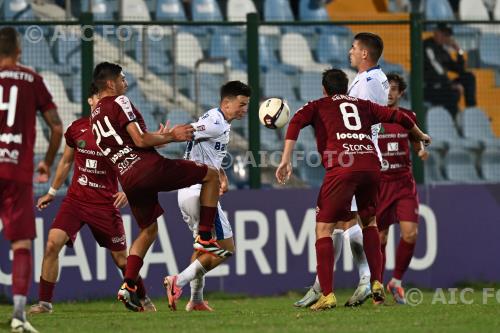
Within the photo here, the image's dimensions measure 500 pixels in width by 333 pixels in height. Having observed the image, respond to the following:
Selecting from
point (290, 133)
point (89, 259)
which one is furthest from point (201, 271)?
point (89, 259)

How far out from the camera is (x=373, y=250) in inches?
415

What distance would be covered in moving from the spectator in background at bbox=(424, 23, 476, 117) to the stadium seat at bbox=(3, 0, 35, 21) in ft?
16.8

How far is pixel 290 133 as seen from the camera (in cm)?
995

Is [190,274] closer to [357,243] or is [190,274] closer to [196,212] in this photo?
[196,212]

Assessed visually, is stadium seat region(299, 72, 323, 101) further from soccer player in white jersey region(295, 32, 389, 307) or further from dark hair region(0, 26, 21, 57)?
dark hair region(0, 26, 21, 57)

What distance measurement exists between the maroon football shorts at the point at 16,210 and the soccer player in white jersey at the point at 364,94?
3412 mm

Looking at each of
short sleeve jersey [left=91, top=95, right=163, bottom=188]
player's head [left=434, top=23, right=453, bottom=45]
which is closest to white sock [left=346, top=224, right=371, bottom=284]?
short sleeve jersey [left=91, top=95, right=163, bottom=188]

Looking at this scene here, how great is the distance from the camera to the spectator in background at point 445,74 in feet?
47.4

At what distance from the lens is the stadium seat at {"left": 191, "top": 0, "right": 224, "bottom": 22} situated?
54.6 feet

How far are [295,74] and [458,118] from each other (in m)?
2.11

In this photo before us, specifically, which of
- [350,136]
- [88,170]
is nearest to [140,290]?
[88,170]

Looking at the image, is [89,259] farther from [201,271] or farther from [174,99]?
[201,271]

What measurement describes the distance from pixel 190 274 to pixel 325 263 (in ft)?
3.90

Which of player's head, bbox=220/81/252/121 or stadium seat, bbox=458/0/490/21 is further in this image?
stadium seat, bbox=458/0/490/21
